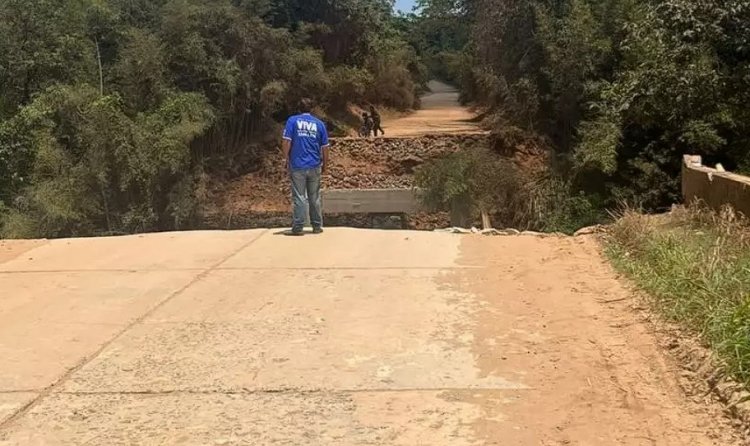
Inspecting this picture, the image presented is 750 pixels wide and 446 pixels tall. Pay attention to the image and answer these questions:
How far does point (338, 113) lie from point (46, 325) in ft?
113

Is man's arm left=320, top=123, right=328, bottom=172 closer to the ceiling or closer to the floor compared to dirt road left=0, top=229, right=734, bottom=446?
closer to the ceiling

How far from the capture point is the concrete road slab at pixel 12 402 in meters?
4.34

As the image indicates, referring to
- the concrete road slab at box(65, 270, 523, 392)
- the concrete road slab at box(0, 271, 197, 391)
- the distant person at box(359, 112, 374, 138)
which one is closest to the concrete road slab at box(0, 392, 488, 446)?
the concrete road slab at box(65, 270, 523, 392)

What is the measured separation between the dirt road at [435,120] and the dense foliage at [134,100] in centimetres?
465

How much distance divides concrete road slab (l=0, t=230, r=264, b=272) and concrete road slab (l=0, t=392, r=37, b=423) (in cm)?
343

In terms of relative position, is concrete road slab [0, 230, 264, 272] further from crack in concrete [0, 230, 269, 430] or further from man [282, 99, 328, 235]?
man [282, 99, 328, 235]

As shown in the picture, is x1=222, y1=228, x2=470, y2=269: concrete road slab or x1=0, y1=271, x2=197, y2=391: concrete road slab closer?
x1=0, y1=271, x2=197, y2=391: concrete road slab

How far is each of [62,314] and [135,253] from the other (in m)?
2.65

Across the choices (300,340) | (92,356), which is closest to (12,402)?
(92,356)

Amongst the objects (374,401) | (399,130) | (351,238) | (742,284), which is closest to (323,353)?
(374,401)

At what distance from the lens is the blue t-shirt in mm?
10078

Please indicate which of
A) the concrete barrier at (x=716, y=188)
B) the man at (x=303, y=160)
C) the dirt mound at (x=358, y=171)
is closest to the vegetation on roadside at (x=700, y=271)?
the concrete barrier at (x=716, y=188)

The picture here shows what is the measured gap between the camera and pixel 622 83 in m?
15.8

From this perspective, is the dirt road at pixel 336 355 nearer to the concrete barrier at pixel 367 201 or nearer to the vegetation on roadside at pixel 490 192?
the vegetation on roadside at pixel 490 192
